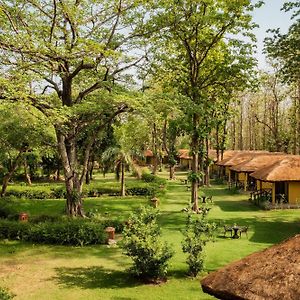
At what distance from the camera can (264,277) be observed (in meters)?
6.10

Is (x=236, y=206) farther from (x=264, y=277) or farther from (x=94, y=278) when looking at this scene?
A: (x=264, y=277)

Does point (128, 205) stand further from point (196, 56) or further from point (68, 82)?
point (196, 56)

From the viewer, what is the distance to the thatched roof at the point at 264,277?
18.9ft

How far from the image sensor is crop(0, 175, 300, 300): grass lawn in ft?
42.9

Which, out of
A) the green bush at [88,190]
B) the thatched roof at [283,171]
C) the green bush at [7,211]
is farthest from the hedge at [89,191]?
the thatched roof at [283,171]

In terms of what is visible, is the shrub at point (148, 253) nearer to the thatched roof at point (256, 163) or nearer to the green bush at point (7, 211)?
the green bush at point (7, 211)

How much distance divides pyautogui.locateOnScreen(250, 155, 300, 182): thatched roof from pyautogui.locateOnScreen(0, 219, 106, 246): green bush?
15054 mm

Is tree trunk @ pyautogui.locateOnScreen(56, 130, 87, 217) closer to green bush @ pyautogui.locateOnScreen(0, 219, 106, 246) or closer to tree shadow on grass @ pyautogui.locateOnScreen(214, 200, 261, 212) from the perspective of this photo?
green bush @ pyautogui.locateOnScreen(0, 219, 106, 246)

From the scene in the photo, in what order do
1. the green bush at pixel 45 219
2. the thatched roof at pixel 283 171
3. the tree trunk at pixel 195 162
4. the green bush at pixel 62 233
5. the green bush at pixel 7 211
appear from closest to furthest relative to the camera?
the green bush at pixel 62 233 → the green bush at pixel 45 219 → the green bush at pixel 7 211 → the tree trunk at pixel 195 162 → the thatched roof at pixel 283 171

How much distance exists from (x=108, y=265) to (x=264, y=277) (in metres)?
10.9

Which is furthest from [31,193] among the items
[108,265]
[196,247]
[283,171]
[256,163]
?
[196,247]

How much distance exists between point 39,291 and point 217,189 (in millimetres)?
32135

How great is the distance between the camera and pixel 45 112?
1867 centimetres

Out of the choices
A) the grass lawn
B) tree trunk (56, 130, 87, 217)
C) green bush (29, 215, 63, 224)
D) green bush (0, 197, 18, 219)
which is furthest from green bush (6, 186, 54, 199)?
green bush (29, 215, 63, 224)
